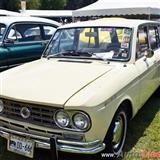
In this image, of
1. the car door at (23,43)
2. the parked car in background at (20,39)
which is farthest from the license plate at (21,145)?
the car door at (23,43)

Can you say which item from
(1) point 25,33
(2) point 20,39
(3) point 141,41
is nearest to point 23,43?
(2) point 20,39

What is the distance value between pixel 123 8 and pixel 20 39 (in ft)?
26.5

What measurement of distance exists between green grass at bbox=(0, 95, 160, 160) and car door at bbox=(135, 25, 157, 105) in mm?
451

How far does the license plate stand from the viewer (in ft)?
11.8

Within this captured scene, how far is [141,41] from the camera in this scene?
5113mm

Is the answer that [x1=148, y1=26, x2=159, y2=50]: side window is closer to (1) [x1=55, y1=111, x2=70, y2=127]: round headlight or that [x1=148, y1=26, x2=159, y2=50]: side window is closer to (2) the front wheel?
(2) the front wheel

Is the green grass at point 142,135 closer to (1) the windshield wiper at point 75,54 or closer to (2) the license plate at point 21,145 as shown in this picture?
(2) the license plate at point 21,145

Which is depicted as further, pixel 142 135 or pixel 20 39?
pixel 20 39

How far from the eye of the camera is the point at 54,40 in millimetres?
5293

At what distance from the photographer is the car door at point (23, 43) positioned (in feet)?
23.9

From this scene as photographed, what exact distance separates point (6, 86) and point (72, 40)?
162cm

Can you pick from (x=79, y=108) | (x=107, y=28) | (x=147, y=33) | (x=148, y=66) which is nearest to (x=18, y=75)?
(x=79, y=108)

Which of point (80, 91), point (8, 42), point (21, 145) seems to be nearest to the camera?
point (80, 91)

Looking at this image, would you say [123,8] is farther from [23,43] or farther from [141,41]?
[141,41]
